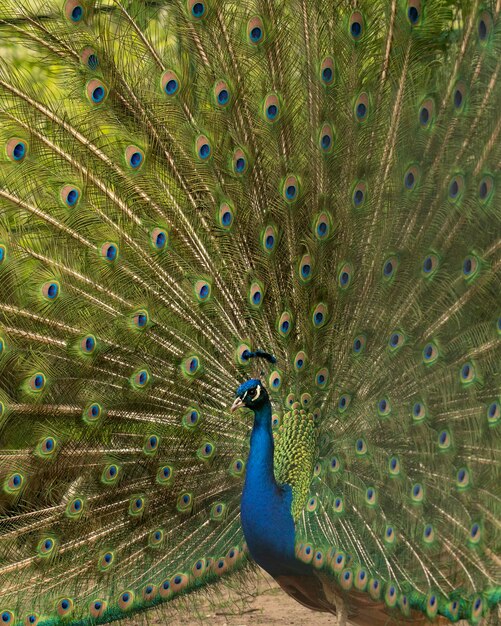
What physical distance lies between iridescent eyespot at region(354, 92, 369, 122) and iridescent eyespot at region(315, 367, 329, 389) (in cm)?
98

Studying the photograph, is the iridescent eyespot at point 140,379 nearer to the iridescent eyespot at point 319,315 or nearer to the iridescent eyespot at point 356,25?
the iridescent eyespot at point 319,315

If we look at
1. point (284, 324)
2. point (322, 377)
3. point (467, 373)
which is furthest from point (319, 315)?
point (467, 373)

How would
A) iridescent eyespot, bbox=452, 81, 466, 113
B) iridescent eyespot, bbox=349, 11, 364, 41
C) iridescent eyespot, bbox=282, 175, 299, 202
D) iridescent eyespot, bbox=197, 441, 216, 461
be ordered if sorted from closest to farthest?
iridescent eyespot, bbox=452, 81, 466, 113
iridescent eyespot, bbox=349, 11, 364, 41
iridescent eyespot, bbox=282, 175, 299, 202
iridescent eyespot, bbox=197, 441, 216, 461

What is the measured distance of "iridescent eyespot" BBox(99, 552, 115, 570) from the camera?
3686 mm

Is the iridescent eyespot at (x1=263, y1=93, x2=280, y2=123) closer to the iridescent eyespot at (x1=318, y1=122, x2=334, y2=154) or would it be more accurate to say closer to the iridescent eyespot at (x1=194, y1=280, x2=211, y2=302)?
the iridescent eyespot at (x1=318, y1=122, x2=334, y2=154)

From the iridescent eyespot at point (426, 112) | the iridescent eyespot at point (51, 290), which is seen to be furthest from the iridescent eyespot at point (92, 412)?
the iridescent eyespot at point (426, 112)

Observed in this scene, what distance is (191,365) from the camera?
12.2 feet

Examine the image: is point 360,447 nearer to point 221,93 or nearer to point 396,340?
point 396,340

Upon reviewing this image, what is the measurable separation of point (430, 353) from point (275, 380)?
2.16 feet

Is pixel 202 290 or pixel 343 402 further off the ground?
pixel 202 290

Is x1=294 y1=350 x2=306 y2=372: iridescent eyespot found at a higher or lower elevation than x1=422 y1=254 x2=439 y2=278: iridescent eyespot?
lower

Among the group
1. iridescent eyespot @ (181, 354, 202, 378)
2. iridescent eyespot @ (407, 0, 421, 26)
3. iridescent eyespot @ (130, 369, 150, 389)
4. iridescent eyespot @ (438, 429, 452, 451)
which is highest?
iridescent eyespot @ (407, 0, 421, 26)

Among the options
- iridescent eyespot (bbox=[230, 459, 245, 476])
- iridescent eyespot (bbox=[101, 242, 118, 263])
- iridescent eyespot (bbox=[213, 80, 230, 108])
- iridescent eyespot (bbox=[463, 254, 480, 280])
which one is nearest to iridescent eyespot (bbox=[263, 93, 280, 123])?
iridescent eyespot (bbox=[213, 80, 230, 108])

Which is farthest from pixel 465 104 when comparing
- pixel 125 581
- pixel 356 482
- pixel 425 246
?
pixel 125 581
